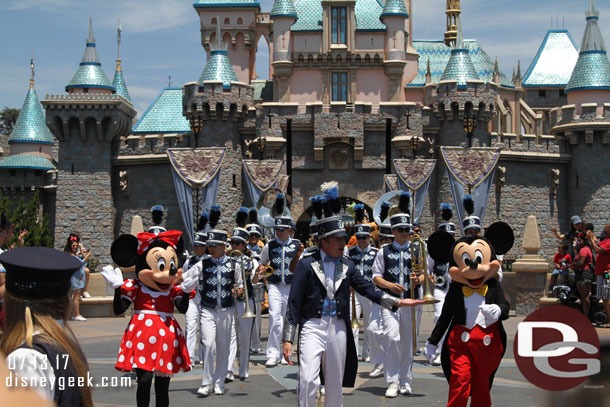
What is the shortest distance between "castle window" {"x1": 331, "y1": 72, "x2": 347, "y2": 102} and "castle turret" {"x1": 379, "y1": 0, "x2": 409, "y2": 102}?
1450mm

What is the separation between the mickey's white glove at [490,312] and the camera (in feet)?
19.7

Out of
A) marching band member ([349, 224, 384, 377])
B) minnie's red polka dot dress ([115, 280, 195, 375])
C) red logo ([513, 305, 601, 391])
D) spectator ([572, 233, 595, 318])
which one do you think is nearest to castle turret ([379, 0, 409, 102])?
spectator ([572, 233, 595, 318])

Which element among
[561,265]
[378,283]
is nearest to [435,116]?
[561,265]

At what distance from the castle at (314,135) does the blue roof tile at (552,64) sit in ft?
23.7

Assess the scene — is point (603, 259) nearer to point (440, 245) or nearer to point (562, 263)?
point (562, 263)

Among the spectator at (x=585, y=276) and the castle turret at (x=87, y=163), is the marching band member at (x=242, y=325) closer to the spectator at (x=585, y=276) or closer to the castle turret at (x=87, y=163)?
the spectator at (x=585, y=276)

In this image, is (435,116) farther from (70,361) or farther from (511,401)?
(70,361)

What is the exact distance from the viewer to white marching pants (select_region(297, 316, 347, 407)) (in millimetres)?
5969

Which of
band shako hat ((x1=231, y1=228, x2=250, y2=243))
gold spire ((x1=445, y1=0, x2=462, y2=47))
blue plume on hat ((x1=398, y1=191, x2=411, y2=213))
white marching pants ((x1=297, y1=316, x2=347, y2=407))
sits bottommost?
white marching pants ((x1=297, y1=316, x2=347, y2=407))

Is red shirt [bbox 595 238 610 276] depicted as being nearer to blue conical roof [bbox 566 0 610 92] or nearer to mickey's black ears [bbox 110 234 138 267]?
mickey's black ears [bbox 110 234 138 267]

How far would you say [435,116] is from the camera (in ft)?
88.5

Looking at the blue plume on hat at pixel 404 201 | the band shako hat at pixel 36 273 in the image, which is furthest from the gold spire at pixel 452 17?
the band shako hat at pixel 36 273

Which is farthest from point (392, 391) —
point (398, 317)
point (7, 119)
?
point (7, 119)

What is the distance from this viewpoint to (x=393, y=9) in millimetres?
31250
